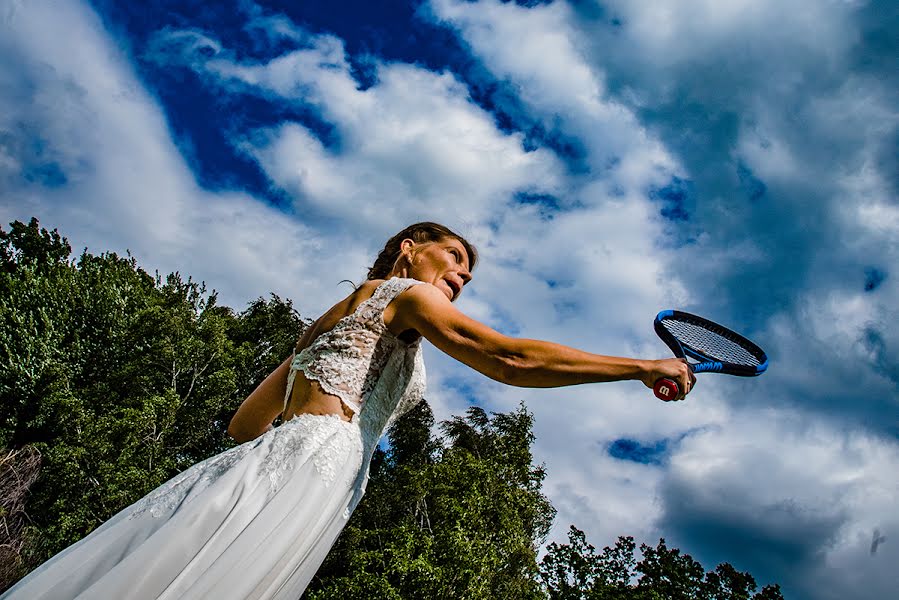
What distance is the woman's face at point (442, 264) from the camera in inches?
99.7

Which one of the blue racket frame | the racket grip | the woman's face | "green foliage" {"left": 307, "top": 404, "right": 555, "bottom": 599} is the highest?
"green foliage" {"left": 307, "top": 404, "right": 555, "bottom": 599}

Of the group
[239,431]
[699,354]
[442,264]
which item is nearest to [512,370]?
[442,264]

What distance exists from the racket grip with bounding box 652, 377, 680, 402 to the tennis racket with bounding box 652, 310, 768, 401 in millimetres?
1594

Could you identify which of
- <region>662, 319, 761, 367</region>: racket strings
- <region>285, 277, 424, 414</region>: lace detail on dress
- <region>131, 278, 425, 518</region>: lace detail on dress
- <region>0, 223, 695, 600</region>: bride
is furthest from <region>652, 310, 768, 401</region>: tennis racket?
<region>285, 277, 424, 414</region>: lace detail on dress

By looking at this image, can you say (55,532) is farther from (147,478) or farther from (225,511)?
(225,511)

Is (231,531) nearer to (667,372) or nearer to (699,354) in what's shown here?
(667,372)

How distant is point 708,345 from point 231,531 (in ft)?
10.8

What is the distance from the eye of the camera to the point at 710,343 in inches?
153

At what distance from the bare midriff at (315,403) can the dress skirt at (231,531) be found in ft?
0.19

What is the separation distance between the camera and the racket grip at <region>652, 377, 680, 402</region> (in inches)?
79.1

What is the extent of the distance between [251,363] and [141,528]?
28954 mm

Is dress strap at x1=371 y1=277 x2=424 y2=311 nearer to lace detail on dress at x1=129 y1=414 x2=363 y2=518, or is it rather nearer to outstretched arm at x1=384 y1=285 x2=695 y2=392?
outstretched arm at x1=384 y1=285 x2=695 y2=392

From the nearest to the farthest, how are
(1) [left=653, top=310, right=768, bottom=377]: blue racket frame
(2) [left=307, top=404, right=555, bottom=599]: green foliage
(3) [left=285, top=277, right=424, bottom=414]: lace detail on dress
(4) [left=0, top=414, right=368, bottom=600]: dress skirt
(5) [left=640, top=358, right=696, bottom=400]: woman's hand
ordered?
(4) [left=0, top=414, right=368, bottom=600]: dress skirt
(5) [left=640, top=358, right=696, bottom=400]: woman's hand
(3) [left=285, top=277, right=424, bottom=414]: lace detail on dress
(1) [left=653, top=310, right=768, bottom=377]: blue racket frame
(2) [left=307, top=404, right=555, bottom=599]: green foliage

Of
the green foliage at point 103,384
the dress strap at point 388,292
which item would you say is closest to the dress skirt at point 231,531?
the dress strap at point 388,292
